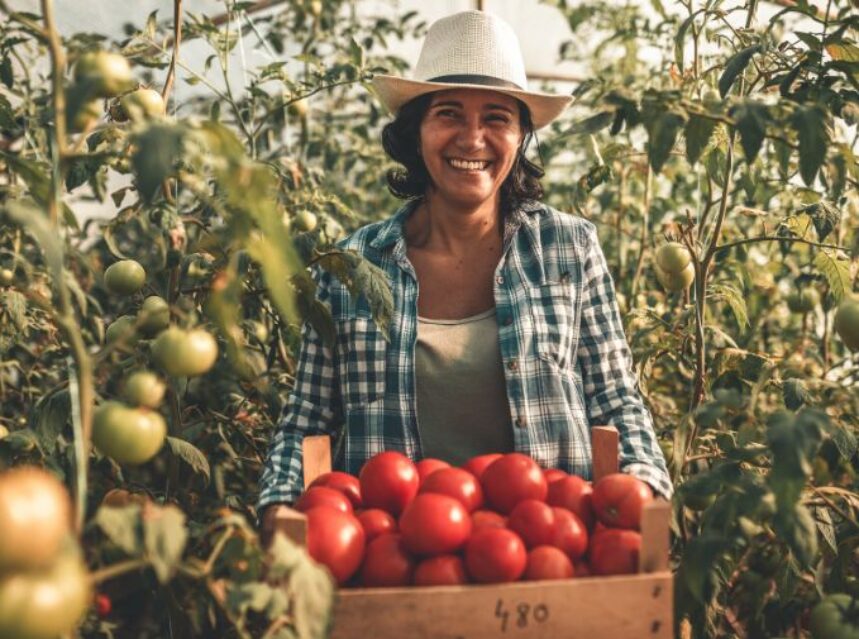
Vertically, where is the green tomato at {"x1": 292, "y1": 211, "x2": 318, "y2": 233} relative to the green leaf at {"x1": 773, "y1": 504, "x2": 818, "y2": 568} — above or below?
above

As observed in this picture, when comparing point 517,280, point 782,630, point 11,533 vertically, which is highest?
point 517,280

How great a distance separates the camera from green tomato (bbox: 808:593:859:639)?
1.26m

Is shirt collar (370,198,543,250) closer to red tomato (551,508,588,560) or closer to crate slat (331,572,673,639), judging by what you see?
red tomato (551,508,588,560)

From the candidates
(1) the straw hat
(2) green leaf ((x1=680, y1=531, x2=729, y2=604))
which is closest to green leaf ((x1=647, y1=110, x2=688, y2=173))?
(2) green leaf ((x1=680, y1=531, x2=729, y2=604))

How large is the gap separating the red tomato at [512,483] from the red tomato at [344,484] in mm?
222

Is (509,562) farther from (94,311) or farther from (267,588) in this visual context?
(94,311)


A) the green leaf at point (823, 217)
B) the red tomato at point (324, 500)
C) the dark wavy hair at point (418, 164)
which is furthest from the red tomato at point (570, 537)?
the dark wavy hair at point (418, 164)

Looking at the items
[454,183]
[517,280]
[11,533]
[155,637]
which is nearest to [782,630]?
[517,280]

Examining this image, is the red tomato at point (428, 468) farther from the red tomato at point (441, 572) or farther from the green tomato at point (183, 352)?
the green tomato at point (183, 352)

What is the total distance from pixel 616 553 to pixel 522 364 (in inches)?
31.3

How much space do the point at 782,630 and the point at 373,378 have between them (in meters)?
1.37

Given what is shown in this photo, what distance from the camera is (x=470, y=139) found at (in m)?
1.94

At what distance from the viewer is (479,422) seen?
199 cm

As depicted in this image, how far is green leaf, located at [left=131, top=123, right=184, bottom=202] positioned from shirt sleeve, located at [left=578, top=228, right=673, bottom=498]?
1192 millimetres
